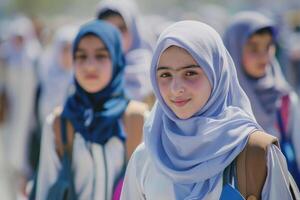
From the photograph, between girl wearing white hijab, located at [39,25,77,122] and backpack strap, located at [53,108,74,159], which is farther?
girl wearing white hijab, located at [39,25,77,122]

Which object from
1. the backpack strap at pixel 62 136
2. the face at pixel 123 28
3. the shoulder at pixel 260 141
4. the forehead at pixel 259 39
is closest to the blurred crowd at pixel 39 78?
the face at pixel 123 28

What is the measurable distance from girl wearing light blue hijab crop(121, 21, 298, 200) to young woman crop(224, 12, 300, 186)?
183 centimetres

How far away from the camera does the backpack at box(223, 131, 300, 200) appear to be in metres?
3.47

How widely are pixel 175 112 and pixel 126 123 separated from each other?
1.30m

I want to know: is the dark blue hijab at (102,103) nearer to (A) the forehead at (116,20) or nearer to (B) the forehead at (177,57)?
(B) the forehead at (177,57)

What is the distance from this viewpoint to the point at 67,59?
8.65 meters

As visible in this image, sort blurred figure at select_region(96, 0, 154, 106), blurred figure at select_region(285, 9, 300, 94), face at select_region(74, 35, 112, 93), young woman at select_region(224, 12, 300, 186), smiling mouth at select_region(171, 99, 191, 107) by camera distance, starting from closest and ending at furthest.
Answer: smiling mouth at select_region(171, 99, 191, 107) → face at select_region(74, 35, 112, 93) → young woman at select_region(224, 12, 300, 186) → blurred figure at select_region(96, 0, 154, 106) → blurred figure at select_region(285, 9, 300, 94)

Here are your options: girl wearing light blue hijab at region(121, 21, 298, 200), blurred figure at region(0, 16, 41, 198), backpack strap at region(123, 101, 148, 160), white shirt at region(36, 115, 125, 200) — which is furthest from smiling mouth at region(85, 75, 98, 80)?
blurred figure at region(0, 16, 41, 198)

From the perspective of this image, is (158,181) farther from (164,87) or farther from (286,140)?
(286,140)

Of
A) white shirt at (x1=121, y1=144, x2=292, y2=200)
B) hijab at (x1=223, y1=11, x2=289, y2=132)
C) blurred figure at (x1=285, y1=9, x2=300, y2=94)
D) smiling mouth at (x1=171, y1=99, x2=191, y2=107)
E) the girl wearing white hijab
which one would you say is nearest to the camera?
white shirt at (x1=121, y1=144, x2=292, y2=200)

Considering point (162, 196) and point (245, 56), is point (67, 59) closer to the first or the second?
point (245, 56)

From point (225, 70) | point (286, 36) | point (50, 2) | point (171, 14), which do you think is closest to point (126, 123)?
point (225, 70)

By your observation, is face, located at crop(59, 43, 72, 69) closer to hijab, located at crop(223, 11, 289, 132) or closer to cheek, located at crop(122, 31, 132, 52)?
cheek, located at crop(122, 31, 132, 52)

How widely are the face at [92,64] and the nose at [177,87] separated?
1.45 meters
